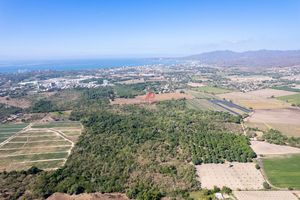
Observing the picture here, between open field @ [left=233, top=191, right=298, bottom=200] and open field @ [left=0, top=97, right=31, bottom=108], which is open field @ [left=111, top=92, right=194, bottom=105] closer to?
open field @ [left=0, top=97, right=31, bottom=108]

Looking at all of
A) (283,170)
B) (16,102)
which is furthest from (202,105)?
(16,102)

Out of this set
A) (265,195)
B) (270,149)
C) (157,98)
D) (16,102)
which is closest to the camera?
(265,195)

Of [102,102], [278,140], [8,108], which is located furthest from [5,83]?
[278,140]

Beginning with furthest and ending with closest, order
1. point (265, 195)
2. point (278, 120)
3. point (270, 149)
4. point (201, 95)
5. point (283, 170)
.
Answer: point (201, 95), point (278, 120), point (270, 149), point (283, 170), point (265, 195)

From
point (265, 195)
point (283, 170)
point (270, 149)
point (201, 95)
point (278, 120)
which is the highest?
point (201, 95)

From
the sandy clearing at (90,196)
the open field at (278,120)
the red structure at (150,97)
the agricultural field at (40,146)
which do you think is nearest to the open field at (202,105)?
the open field at (278,120)

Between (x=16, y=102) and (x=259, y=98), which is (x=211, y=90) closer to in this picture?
(x=259, y=98)
